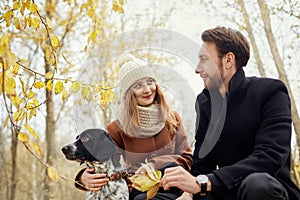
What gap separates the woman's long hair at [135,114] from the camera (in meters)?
2.47

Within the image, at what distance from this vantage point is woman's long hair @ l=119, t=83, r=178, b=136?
2467mm

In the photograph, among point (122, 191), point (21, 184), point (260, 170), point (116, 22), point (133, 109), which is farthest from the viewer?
point (21, 184)

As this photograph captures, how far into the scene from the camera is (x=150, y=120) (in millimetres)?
2461

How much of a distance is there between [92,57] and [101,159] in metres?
2.82

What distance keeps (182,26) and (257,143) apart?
5910 millimetres

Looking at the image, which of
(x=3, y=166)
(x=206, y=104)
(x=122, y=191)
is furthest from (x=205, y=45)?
(x=3, y=166)

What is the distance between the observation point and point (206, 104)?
7.00ft

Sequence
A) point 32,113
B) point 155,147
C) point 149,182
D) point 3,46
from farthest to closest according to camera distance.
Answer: point 155,147
point 149,182
point 32,113
point 3,46

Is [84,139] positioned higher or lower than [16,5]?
lower

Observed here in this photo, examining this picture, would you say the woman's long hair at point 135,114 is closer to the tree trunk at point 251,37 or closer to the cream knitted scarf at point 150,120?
the cream knitted scarf at point 150,120

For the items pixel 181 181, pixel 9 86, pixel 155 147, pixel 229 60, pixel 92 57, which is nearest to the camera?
pixel 9 86

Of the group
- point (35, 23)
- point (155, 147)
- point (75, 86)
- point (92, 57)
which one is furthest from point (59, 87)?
Result: point (92, 57)

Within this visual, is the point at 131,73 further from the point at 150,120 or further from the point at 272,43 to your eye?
the point at 272,43

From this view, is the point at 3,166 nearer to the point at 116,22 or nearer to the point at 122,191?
the point at 116,22
